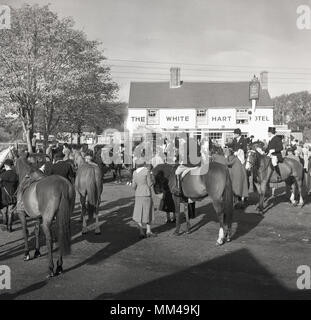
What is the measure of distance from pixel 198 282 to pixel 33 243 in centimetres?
468

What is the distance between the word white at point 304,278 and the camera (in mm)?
6621

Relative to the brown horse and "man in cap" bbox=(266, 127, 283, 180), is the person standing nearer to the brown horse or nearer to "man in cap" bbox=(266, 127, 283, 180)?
"man in cap" bbox=(266, 127, 283, 180)

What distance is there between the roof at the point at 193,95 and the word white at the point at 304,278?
43397 mm

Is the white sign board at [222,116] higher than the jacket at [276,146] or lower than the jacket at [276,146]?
higher

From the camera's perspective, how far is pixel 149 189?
1038 cm

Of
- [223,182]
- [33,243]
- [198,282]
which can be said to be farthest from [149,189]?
[198,282]

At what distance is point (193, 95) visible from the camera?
51.3m

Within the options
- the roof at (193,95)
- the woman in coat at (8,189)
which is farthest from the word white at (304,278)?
the roof at (193,95)

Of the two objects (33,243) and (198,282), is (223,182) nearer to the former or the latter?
(198,282)

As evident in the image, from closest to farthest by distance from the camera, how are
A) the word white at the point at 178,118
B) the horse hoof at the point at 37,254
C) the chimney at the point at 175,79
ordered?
the horse hoof at the point at 37,254 < the word white at the point at 178,118 < the chimney at the point at 175,79
